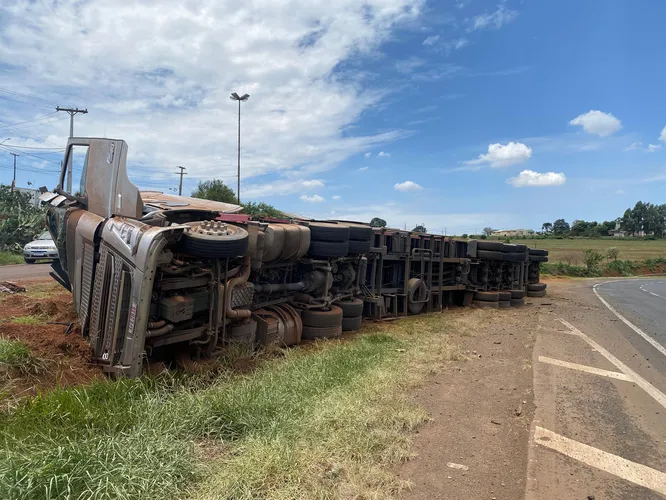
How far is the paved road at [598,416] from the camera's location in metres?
3.00

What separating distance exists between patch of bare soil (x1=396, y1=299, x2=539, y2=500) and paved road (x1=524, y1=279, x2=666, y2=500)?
0.45 ft

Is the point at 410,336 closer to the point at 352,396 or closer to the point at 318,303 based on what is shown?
the point at 318,303

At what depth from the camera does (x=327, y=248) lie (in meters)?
7.32

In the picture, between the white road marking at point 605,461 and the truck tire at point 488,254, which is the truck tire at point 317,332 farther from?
the truck tire at point 488,254

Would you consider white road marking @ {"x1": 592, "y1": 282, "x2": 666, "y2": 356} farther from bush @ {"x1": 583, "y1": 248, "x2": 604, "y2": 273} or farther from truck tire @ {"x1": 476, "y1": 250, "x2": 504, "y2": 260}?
bush @ {"x1": 583, "y1": 248, "x2": 604, "y2": 273}

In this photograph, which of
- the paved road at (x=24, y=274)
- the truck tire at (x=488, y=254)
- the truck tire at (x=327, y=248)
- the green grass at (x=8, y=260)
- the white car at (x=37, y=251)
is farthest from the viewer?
the green grass at (x=8, y=260)

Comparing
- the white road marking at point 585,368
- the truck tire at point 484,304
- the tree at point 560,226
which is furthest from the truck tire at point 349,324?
the tree at point 560,226

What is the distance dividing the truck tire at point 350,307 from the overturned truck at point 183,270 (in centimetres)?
2

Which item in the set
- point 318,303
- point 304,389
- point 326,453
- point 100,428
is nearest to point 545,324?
point 318,303

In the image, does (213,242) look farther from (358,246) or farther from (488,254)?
(488,254)

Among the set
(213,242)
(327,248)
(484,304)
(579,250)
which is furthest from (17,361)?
(579,250)

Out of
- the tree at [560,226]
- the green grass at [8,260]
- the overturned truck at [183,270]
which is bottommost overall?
the green grass at [8,260]

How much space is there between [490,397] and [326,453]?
2.37 meters

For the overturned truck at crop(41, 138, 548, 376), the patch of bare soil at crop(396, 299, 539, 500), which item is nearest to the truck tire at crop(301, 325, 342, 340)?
the overturned truck at crop(41, 138, 548, 376)
